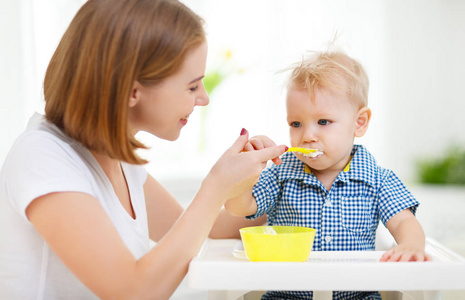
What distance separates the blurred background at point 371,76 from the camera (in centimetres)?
327

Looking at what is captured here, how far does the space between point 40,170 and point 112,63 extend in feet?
0.80

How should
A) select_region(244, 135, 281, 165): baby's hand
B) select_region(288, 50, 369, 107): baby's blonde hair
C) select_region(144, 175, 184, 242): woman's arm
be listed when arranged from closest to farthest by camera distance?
select_region(244, 135, 281, 165): baby's hand, select_region(288, 50, 369, 107): baby's blonde hair, select_region(144, 175, 184, 242): woman's arm

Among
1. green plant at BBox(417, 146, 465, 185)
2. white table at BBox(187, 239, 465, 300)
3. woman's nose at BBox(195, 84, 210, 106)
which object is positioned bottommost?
green plant at BBox(417, 146, 465, 185)

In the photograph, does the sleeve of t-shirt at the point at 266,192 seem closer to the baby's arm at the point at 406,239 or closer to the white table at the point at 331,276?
the baby's arm at the point at 406,239

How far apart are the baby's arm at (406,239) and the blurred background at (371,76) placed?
5.29 ft

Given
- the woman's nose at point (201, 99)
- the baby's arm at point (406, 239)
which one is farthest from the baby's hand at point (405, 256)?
the woman's nose at point (201, 99)

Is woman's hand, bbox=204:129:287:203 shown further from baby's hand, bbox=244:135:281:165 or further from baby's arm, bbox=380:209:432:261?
baby's arm, bbox=380:209:432:261

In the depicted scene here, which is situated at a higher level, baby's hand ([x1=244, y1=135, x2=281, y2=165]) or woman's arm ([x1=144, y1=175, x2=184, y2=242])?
baby's hand ([x1=244, y1=135, x2=281, y2=165])

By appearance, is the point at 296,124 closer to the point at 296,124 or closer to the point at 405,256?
the point at 296,124

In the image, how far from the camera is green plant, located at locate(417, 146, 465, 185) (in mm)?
3666

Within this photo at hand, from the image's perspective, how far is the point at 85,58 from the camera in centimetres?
106

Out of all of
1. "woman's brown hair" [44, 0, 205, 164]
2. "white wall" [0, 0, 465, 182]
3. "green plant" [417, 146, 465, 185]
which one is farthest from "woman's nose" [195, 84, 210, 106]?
"green plant" [417, 146, 465, 185]

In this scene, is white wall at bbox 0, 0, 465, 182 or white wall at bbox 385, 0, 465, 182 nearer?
white wall at bbox 0, 0, 465, 182

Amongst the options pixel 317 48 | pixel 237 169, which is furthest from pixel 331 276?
pixel 317 48
